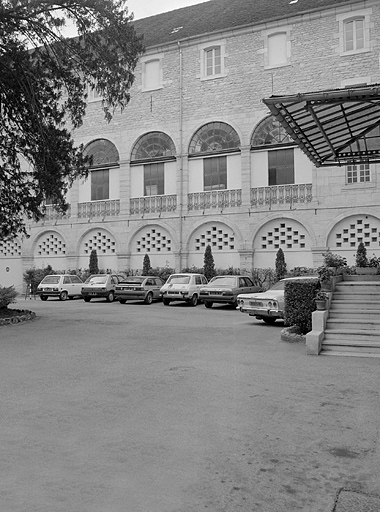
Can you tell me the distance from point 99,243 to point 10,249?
8212 millimetres

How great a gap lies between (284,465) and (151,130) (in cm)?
3045

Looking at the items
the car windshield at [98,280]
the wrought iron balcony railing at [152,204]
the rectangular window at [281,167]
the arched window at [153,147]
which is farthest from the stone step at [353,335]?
the arched window at [153,147]

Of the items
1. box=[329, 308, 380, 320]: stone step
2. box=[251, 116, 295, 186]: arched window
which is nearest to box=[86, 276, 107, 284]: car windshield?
box=[251, 116, 295, 186]: arched window

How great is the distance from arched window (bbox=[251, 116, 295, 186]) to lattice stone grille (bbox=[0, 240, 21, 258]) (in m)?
19.4

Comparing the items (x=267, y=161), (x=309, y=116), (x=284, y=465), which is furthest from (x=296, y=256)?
(x=284, y=465)

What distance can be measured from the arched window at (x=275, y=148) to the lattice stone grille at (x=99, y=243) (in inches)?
456

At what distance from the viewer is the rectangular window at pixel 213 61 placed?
31.1m

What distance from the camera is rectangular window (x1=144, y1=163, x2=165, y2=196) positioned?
3256cm

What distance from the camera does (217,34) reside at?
1213 inches

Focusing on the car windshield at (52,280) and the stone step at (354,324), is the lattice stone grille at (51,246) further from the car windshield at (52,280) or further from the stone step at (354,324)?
the stone step at (354,324)

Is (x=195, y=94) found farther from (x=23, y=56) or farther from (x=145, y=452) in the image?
(x=145, y=452)

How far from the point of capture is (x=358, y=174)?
89.1 ft

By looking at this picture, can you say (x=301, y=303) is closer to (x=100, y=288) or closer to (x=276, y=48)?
(x=100, y=288)

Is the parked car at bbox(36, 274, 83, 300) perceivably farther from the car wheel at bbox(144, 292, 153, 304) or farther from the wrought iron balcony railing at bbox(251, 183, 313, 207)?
the wrought iron balcony railing at bbox(251, 183, 313, 207)
